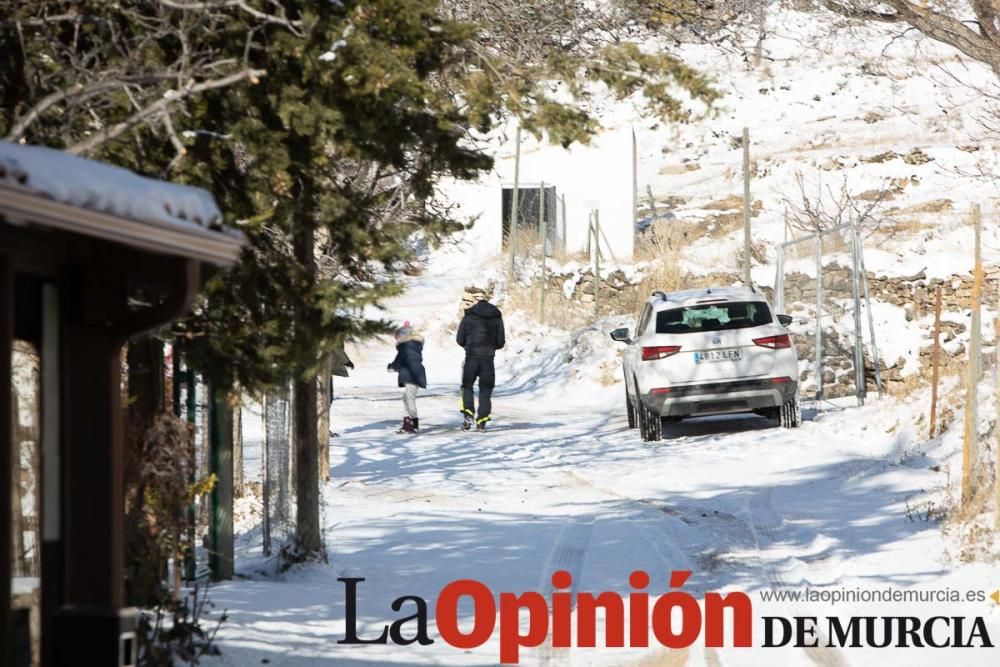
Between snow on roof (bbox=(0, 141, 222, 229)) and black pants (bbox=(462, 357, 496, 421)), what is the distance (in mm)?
15570

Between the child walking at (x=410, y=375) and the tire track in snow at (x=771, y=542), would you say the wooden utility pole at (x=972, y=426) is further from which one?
the child walking at (x=410, y=375)

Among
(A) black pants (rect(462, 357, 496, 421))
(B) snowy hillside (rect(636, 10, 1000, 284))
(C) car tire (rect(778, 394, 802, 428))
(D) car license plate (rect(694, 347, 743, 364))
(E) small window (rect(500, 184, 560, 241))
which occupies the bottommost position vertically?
(C) car tire (rect(778, 394, 802, 428))

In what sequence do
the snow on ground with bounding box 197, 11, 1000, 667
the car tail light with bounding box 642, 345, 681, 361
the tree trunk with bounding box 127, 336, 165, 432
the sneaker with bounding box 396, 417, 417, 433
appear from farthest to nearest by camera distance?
the sneaker with bounding box 396, 417, 417, 433 < the car tail light with bounding box 642, 345, 681, 361 < the snow on ground with bounding box 197, 11, 1000, 667 < the tree trunk with bounding box 127, 336, 165, 432

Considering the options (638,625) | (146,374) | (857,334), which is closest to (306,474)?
(146,374)

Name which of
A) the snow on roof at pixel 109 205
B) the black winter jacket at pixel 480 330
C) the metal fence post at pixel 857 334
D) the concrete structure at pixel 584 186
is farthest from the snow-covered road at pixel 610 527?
the concrete structure at pixel 584 186

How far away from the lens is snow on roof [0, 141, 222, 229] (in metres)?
4.01

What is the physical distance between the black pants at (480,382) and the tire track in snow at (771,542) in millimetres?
7187

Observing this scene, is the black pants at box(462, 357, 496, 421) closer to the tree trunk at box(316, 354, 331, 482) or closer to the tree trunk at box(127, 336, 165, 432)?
the tree trunk at box(316, 354, 331, 482)

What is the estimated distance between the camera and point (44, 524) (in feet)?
16.0

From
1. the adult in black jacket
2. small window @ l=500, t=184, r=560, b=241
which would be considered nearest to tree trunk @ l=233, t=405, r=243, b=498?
the adult in black jacket

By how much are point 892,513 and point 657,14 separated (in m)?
4.70

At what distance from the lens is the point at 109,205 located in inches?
167

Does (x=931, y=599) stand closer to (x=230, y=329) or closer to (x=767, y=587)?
(x=767, y=587)

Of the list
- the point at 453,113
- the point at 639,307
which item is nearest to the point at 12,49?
the point at 453,113
